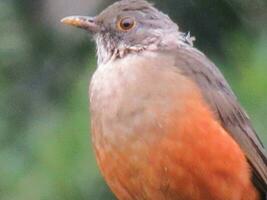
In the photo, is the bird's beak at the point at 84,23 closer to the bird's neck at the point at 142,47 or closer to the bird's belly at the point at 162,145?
the bird's neck at the point at 142,47

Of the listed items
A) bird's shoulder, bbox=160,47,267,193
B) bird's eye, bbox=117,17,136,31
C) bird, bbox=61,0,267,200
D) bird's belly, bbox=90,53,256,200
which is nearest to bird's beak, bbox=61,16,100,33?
bird's eye, bbox=117,17,136,31

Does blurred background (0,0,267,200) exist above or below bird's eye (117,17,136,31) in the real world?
below

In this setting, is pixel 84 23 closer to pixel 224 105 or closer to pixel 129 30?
pixel 129 30

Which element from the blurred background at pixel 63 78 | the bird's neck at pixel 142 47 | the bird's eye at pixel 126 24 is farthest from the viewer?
the blurred background at pixel 63 78

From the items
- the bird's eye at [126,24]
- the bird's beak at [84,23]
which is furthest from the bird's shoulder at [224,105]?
the bird's beak at [84,23]

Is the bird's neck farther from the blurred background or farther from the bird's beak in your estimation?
the blurred background

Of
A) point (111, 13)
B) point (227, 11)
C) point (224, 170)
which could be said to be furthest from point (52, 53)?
point (224, 170)

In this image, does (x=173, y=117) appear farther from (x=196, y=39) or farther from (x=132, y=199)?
(x=196, y=39)
